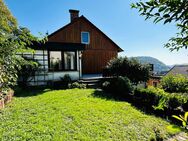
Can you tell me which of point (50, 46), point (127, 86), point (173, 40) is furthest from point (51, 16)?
point (173, 40)

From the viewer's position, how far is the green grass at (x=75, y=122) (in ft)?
15.4

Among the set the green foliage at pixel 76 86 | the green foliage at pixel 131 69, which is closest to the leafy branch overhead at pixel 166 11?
the green foliage at pixel 76 86

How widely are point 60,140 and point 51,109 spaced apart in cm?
241

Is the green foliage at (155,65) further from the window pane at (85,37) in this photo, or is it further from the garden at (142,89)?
the window pane at (85,37)

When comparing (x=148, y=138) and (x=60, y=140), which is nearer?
(x=60, y=140)

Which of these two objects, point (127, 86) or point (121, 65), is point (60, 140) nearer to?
point (127, 86)

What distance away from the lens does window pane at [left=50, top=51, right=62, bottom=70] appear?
13188 millimetres

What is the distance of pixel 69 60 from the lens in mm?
14016

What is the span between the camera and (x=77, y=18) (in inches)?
798

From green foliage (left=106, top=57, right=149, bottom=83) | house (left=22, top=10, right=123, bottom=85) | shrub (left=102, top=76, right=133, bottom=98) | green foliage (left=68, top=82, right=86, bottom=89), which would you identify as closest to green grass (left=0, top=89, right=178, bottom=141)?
shrub (left=102, top=76, right=133, bottom=98)

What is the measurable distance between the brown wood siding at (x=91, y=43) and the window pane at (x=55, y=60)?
249 inches

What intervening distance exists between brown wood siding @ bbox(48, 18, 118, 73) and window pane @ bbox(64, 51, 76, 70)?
597 cm

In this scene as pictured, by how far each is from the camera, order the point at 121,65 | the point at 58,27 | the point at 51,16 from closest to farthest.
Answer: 1. the point at 121,65
2. the point at 51,16
3. the point at 58,27

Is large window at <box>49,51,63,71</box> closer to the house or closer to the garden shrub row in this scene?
the house
